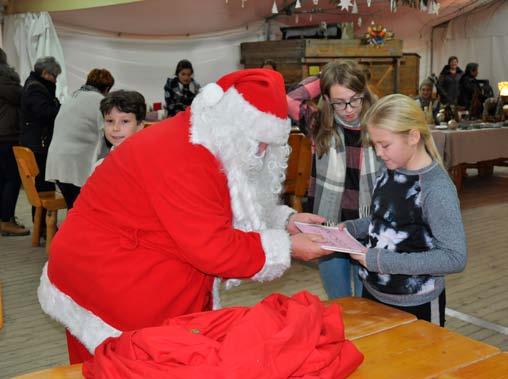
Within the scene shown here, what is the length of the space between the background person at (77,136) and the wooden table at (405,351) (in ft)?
10.7

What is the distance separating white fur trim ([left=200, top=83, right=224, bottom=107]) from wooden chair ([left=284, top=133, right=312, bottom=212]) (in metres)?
3.35

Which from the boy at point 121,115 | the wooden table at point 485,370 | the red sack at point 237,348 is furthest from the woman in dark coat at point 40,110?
the wooden table at point 485,370

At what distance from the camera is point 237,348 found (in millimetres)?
1432

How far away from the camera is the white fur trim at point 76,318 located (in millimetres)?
2016

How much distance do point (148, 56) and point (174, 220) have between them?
868cm

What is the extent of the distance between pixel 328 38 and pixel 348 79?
323 inches

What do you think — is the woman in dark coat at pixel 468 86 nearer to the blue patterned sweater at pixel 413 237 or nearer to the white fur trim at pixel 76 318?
the blue patterned sweater at pixel 413 237

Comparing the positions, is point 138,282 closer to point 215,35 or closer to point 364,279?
point 364,279

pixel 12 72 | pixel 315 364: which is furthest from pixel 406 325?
pixel 12 72

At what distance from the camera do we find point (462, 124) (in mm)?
7391

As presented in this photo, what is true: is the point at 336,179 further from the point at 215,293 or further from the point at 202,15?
the point at 202,15

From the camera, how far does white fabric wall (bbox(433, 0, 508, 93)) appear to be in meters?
13.2

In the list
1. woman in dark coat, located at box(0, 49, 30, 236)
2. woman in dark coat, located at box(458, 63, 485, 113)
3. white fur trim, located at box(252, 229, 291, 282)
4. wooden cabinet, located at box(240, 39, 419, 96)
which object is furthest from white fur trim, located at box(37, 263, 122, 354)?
woman in dark coat, located at box(458, 63, 485, 113)

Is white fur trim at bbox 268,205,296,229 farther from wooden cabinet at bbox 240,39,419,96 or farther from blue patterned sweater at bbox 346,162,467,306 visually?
wooden cabinet at bbox 240,39,419,96
